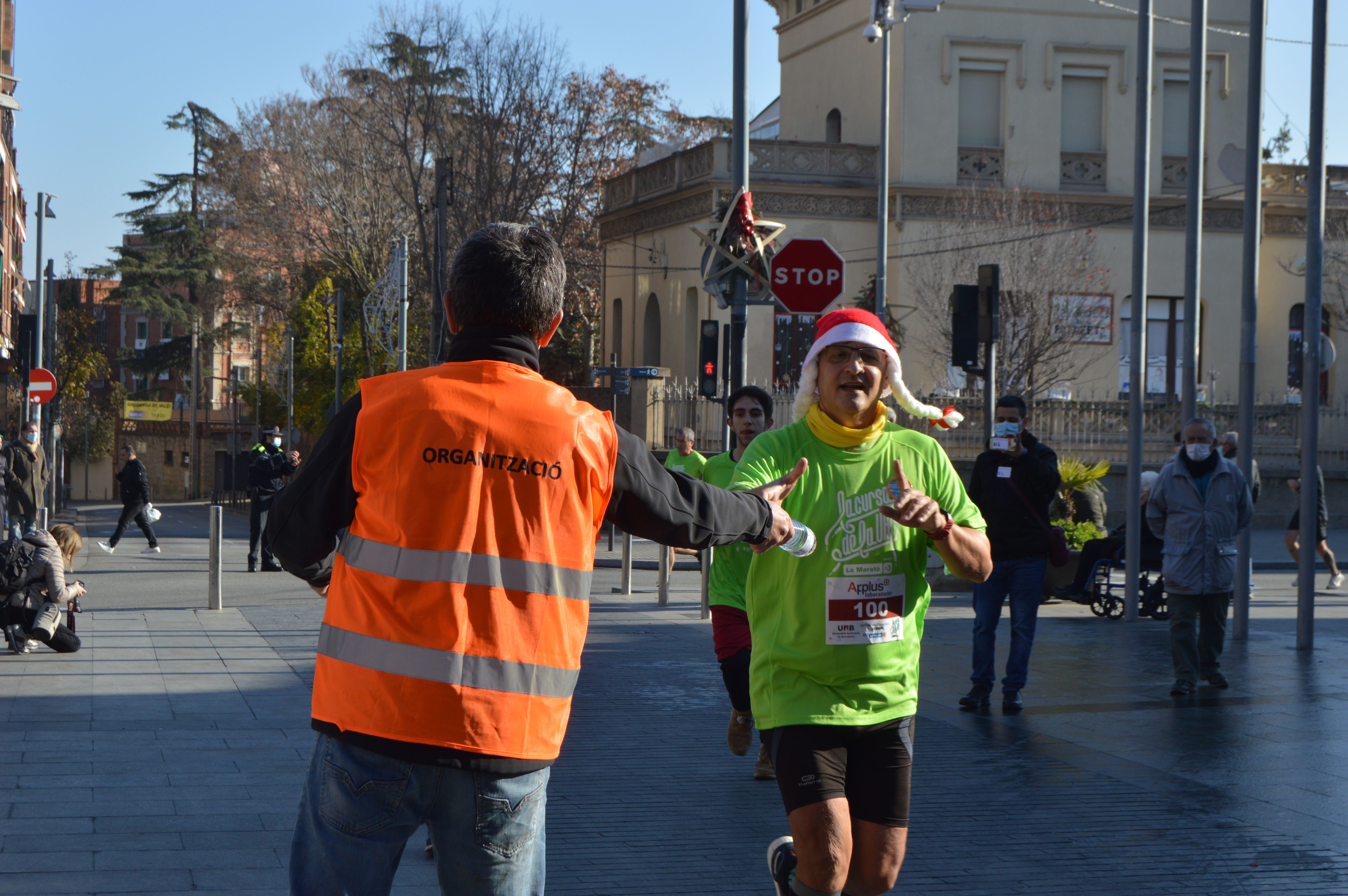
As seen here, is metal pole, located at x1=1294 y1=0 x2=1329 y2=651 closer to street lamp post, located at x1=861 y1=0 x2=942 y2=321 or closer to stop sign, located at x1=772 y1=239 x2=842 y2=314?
stop sign, located at x1=772 y1=239 x2=842 y2=314

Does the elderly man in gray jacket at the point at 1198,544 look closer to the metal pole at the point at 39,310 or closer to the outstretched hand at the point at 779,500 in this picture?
the outstretched hand at the point at 779,500

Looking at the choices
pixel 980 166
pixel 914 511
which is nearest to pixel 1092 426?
pixel 980 166

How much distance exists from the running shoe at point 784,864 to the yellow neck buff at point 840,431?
3.70ft

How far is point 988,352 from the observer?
12352mm

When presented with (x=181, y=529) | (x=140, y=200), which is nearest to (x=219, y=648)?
(x=181, y=529)

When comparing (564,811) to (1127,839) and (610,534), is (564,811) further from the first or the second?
(610,534)

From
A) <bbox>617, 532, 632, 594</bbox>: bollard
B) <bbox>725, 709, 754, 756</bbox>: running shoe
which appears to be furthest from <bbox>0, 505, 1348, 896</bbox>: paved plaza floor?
<bbox>617, 532, 632, 594</bbox>: bollard

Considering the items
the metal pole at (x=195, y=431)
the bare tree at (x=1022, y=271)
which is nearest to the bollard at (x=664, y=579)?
the bare tree at (x=1022, y=271)

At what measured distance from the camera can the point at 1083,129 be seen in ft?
125

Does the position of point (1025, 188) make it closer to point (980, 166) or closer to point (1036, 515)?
point (980, 166)

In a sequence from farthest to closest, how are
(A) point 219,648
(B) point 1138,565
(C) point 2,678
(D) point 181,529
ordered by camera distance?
(D) point 181,529, (B) point 1138,565, (A) point 219,648, (C) point 2,678

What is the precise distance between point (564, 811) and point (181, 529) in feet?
90.9

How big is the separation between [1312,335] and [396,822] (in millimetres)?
11207

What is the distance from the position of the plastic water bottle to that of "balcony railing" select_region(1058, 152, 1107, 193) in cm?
3614
